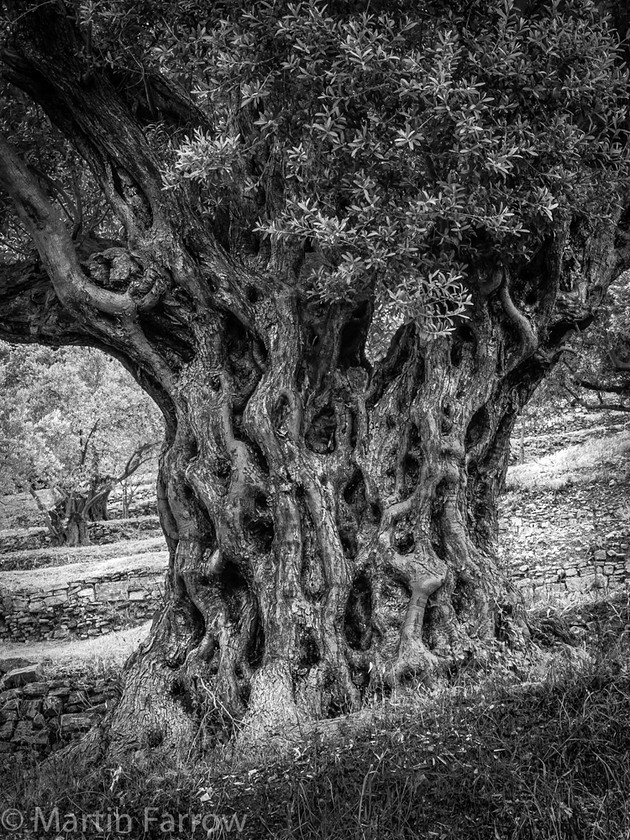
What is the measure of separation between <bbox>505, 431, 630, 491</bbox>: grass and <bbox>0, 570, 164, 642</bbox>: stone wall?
15.1 metres

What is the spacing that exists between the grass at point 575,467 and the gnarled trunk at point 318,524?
19835 millimetres

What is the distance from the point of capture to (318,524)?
7.33 meters

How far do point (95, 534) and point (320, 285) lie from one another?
29.4m

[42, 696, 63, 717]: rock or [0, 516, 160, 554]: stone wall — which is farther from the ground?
[42, 696, 63, 717]: rock

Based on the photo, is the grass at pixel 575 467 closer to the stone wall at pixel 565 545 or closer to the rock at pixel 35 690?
the stone wall at pixel 565 545

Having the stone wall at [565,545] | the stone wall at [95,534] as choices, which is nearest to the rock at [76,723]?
the stone wall at [565,545]

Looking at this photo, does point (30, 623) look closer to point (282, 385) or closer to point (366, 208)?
point (282, 385)

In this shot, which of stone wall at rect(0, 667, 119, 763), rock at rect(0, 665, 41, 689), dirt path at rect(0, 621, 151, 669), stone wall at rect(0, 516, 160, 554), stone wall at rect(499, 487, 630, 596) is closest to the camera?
stone wall at rect(0, 667, 119, 763)

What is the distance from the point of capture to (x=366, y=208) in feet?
20.1

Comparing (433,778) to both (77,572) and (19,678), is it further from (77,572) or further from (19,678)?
(77,572)

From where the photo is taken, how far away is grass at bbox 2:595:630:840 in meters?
4.92

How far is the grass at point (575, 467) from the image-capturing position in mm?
26766

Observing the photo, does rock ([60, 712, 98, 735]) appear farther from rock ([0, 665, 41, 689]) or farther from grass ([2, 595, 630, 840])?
grass ([2, 595, 630, 840])

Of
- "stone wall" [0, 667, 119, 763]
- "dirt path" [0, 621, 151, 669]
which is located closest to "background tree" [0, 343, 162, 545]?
"dirt path" [0, 621, 151, 669]
